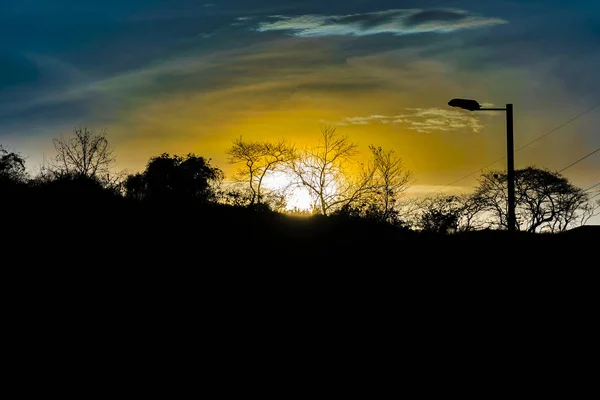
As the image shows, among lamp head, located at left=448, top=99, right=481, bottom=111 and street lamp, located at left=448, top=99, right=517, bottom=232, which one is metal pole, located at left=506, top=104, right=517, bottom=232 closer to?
street lamp, located at left=448, top=99, right=517, bottom=232

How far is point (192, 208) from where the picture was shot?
19047 millimetres

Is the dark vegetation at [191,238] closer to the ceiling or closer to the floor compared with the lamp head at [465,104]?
closer to the floor

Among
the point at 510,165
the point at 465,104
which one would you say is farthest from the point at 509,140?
the point at 465,104

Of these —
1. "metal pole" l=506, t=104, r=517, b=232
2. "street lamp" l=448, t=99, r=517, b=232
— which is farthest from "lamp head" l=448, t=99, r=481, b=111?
"metal pole" l=506, t=104, r=517, b=232

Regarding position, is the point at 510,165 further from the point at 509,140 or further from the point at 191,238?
the point at 191,238

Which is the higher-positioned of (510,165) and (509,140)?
(509,140)

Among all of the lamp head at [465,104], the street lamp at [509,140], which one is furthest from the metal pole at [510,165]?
the lamp head at [465,104]

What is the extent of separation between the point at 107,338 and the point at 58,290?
2.04 metres

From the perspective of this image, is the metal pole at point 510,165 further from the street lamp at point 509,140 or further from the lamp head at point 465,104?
the lamp head at point 465,104

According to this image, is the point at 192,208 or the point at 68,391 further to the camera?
the point at 192,208

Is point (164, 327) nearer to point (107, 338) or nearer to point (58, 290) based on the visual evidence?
point (107, 338)

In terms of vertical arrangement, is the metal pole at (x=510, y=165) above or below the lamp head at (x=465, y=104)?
below

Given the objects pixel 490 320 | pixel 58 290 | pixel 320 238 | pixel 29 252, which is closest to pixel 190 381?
pixel 58 290

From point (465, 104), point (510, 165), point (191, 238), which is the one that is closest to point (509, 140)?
point (510, 165)
